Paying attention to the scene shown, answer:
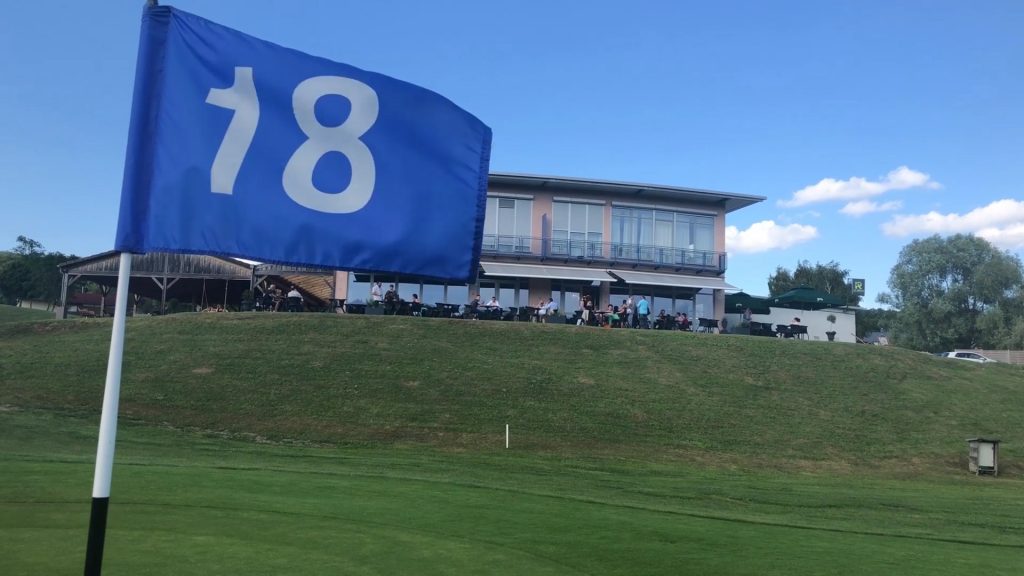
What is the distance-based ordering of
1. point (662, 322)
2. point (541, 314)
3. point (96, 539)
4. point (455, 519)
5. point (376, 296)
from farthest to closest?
point (662, 322)
point (541, 314)
point (376, 296)
point (455, 519)
point (96, 539)

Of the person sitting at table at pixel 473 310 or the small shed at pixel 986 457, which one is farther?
the person sitting at table at pixel 473 310

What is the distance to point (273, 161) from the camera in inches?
200

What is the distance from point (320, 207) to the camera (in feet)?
16.8

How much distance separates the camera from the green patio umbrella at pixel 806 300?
164ft

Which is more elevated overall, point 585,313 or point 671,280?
point 671,280

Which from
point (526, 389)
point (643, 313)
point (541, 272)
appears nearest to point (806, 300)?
point (643, 313)

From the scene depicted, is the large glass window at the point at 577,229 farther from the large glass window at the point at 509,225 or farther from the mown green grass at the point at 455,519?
the mown green grass at the point at 455,519

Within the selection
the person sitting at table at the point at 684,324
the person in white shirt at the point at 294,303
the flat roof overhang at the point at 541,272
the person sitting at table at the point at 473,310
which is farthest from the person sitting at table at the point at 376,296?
the person sitting at table at the point at 684,324

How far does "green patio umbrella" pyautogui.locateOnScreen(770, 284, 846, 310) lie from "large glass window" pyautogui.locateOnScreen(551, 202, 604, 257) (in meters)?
12.9

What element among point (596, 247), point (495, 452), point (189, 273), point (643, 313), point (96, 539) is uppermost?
point (596, 247)

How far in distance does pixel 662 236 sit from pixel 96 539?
46.1 meters

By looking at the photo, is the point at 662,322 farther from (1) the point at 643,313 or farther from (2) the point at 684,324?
(1) the point at 643,313

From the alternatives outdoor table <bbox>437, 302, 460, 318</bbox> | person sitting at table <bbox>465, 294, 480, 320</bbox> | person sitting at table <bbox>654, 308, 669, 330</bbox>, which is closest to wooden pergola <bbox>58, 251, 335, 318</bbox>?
outdoor table <bbox>437, 302, 460, 318</bbox>

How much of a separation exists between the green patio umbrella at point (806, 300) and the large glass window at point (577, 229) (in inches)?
506
